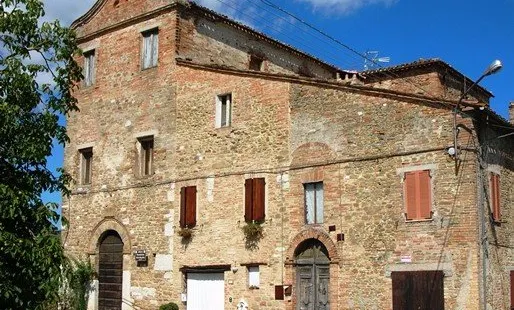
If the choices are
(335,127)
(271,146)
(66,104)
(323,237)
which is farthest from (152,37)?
(66,104)

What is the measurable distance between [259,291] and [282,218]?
83.9 inches

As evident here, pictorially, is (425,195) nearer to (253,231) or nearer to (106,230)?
(253,231)

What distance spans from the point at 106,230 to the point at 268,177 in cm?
706

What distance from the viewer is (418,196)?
1661 centimetres

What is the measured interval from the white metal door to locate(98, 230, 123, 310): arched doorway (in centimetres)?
308

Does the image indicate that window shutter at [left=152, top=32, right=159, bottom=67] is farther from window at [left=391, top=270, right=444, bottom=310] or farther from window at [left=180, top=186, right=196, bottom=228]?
window at [left=391, top=270, right=444, bottom=310]

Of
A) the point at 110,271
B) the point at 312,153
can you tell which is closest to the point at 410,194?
the point at 312,153

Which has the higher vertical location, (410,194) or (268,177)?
(268,177)

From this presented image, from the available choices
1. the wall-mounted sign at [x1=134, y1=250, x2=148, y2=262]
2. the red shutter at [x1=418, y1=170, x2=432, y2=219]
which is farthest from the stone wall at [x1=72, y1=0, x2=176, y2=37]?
the red shutter at [x1=418, y1=170, x2=432, y2=219]

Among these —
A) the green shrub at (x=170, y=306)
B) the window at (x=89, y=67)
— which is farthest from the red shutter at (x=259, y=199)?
the window at (x=89, y=67)

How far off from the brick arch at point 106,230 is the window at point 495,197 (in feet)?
37.7

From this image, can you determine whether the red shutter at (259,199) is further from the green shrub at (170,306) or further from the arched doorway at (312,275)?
the green shrub at (170,306)

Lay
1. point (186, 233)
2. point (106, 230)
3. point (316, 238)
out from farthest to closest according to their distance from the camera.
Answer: point (106, 230) → point (186, 233) → point (316, 238)

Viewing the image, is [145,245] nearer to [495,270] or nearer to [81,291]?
[81,291]
